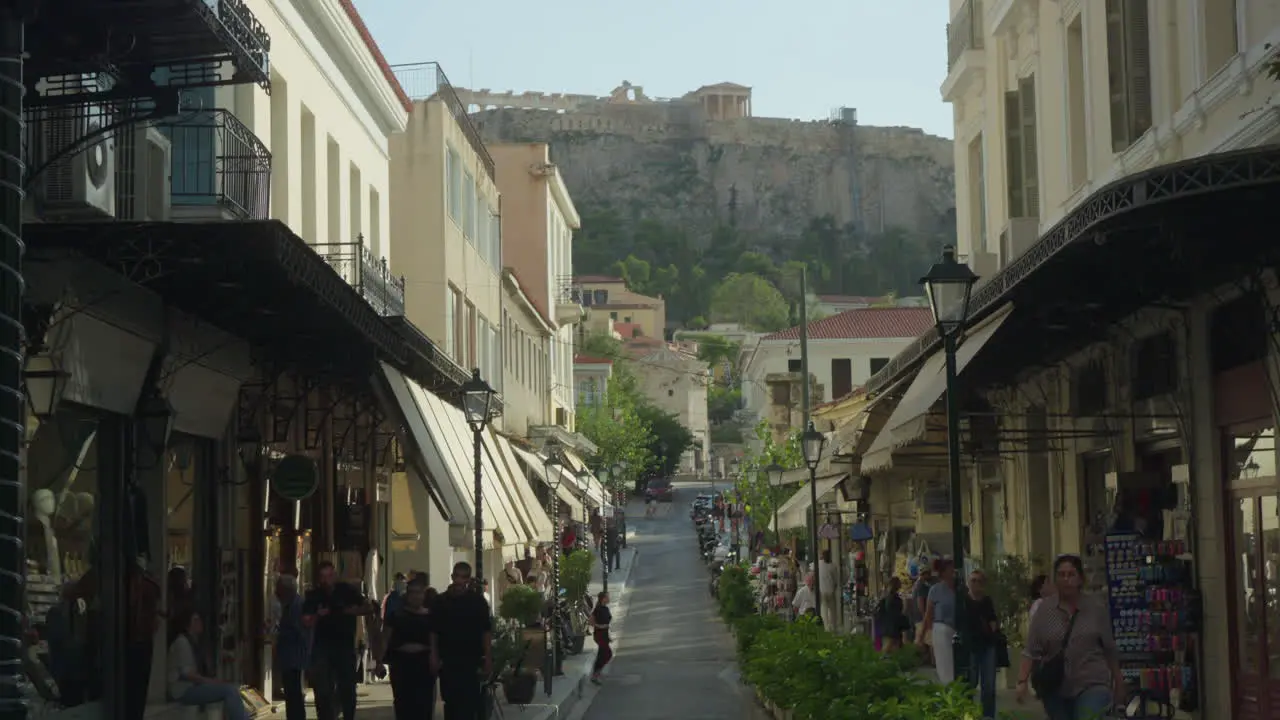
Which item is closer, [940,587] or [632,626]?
[940,587]

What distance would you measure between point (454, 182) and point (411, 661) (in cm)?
2352

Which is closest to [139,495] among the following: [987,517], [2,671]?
[2,671]

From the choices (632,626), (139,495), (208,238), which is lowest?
(632,626)

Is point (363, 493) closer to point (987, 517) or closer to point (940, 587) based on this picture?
point (987, 517)

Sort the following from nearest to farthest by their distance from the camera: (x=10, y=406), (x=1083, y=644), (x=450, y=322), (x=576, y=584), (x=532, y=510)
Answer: (x=10, y=406), (x=1083, y=644), (x=532, y=510), (x=450, y=322), (x=576, y=584)

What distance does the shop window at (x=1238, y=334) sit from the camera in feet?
51.4

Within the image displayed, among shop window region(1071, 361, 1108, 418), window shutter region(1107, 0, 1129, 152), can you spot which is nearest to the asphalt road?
shop window region(1071, 361, 1108, 418)

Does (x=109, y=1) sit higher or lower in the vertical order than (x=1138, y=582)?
higher

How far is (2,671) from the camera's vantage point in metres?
7.14

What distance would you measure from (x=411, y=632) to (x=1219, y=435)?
7356mm

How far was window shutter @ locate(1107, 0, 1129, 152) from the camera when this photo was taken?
64.7ft

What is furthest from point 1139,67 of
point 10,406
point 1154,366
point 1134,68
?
point 10,406

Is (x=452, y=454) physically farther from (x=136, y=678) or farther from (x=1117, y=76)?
(x=1117, y=76)

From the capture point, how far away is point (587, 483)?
53.0m
